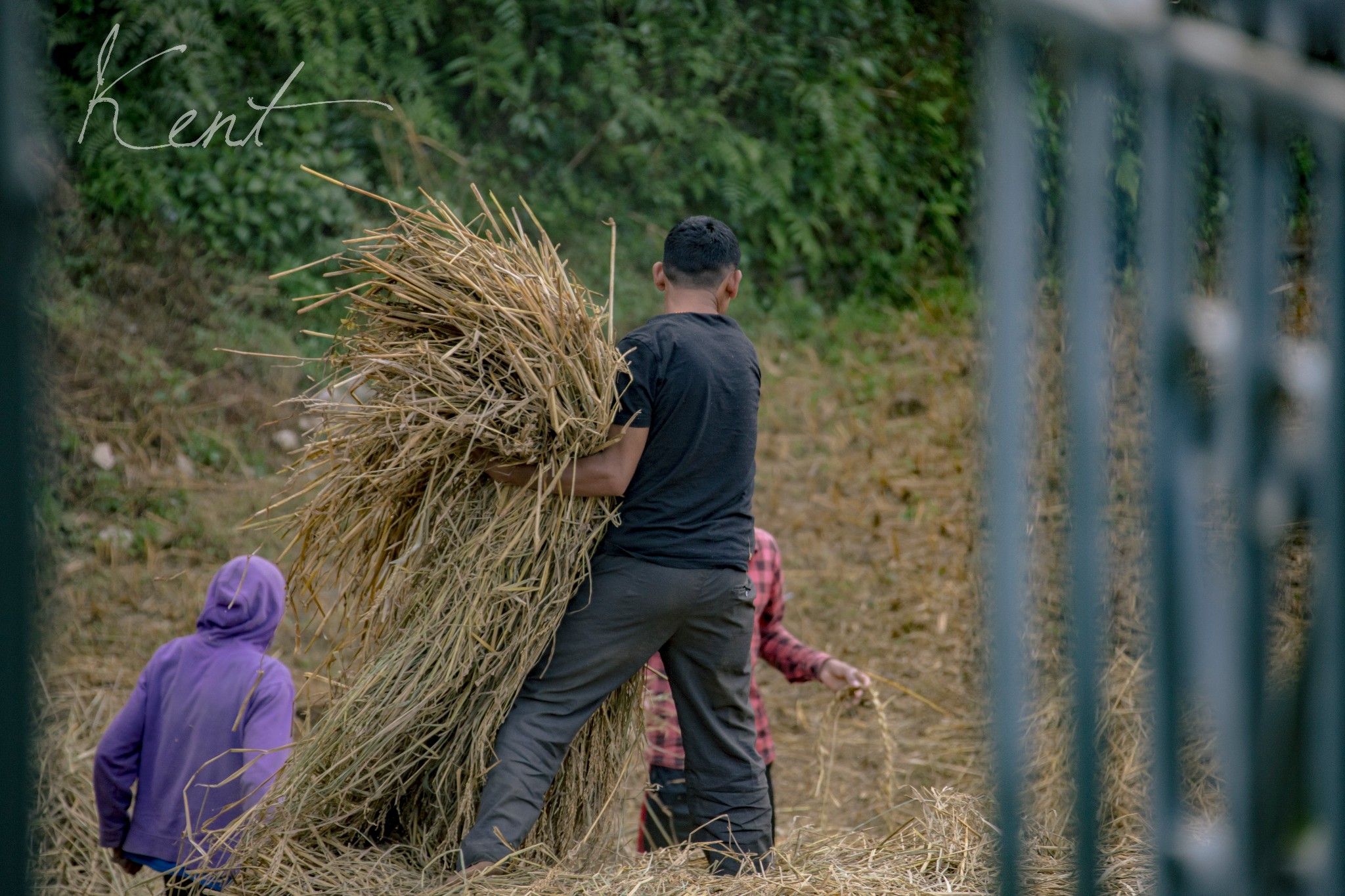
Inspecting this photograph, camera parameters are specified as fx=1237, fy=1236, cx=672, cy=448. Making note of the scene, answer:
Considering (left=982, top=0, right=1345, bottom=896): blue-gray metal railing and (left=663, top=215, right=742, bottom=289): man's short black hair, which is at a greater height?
(left=663, top=215, right=742, bottom=289): man's short black hair

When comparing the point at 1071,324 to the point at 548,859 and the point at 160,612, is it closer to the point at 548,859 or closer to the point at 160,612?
the point at 548,859

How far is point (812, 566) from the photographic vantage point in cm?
652

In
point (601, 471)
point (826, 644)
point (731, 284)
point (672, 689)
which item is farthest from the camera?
point (826, 644)

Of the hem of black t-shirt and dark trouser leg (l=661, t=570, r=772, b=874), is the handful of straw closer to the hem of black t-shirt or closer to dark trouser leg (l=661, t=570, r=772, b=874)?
the hem of black t-shirt

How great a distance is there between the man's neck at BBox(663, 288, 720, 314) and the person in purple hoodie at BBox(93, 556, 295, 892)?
4.13 ft

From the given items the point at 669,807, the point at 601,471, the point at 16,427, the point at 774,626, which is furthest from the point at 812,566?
the point at 16,427

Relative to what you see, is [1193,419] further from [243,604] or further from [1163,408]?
[243,604]

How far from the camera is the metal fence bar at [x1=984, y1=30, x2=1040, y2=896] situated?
98 cm

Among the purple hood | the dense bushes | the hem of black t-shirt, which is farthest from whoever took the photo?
the dense bushes

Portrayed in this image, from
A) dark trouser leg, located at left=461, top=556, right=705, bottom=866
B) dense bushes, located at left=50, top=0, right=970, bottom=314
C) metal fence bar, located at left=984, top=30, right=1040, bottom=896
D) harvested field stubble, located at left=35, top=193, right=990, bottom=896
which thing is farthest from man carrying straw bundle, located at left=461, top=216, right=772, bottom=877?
dense bushes, located at left=50, top=0, right=970, bottom=314

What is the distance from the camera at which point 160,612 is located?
19.0 feet

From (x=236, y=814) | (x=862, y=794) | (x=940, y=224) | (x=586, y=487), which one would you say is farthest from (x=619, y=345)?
(x=940, y=224)

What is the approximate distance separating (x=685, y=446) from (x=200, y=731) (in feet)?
4.80

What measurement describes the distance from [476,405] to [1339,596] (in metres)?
2.20
